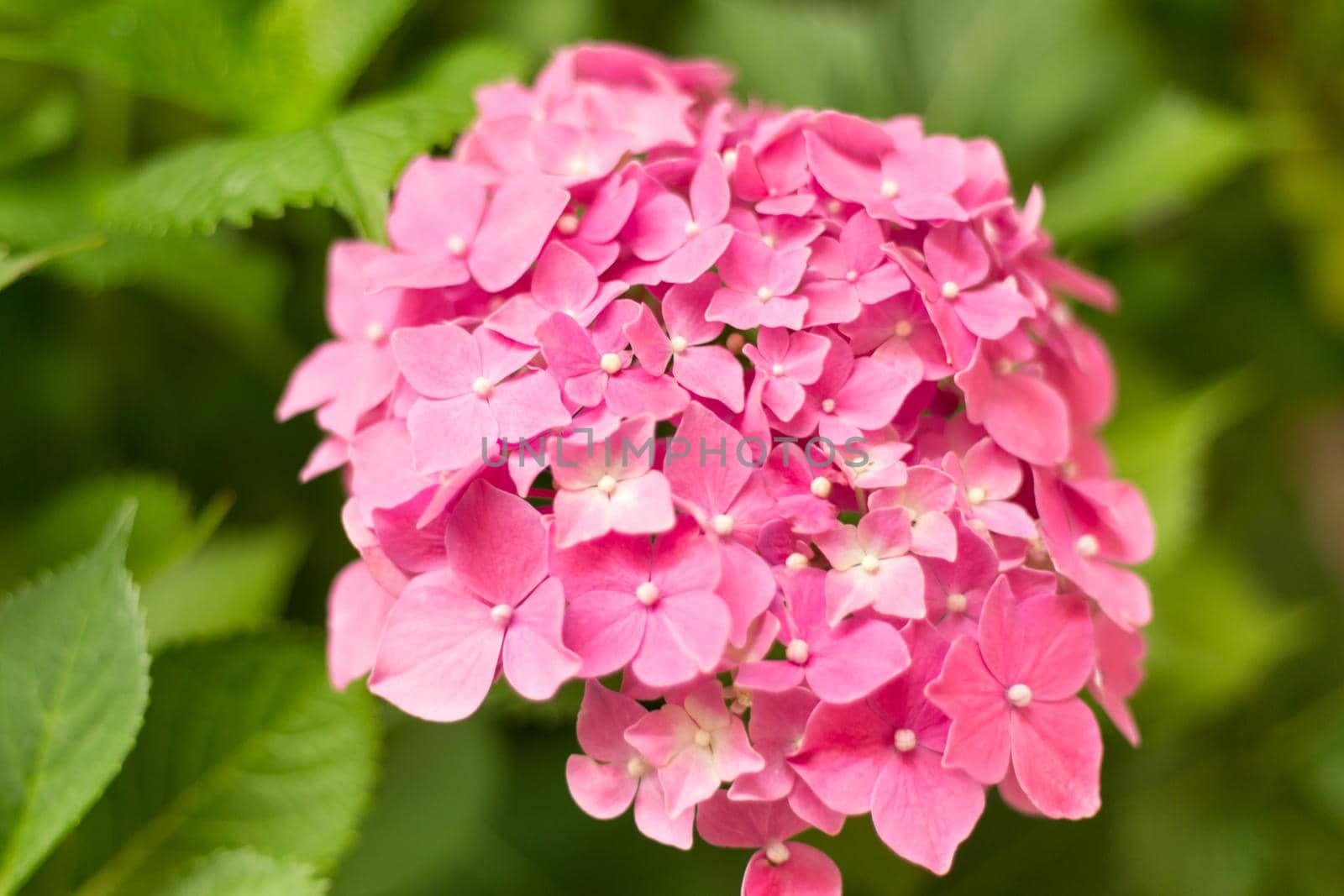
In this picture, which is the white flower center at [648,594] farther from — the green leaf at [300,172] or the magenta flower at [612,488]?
the green leaf at [300,172]

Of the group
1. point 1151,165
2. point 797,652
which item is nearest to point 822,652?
point 797,652

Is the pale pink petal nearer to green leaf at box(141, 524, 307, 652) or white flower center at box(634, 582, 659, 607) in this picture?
white flower center at box(634, 582, 659, 607)

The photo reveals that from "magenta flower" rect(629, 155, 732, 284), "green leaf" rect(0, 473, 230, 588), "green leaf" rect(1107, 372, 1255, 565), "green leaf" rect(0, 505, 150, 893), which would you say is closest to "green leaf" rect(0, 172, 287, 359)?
"green leaf" rect(0, 473, 230, 588)

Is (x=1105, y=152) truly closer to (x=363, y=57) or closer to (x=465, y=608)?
(x=363, y=57)

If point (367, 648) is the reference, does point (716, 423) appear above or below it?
above

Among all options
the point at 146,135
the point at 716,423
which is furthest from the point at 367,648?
the point at 146,135

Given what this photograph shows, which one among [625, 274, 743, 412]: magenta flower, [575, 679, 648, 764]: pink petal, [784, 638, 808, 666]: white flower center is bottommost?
[575, 679, 648, 764]: pink petal

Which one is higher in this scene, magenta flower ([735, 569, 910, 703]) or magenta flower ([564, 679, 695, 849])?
magenta flower ([735, 569, 910, 703])
